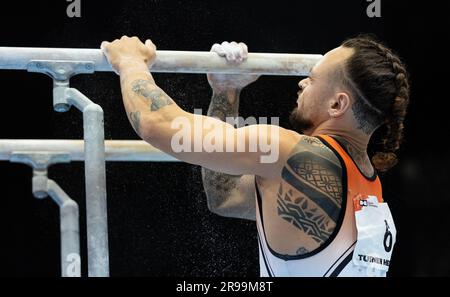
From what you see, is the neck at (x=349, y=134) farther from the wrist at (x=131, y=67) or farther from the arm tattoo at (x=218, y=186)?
the wrist at (x=131, y=67)

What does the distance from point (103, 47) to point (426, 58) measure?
3.89m

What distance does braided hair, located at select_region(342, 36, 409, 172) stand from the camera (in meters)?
3.40

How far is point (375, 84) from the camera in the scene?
340 centimetres

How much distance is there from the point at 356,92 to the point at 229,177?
74 centimetres

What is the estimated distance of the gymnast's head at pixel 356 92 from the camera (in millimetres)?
3414

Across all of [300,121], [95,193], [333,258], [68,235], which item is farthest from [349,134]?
[68,235]

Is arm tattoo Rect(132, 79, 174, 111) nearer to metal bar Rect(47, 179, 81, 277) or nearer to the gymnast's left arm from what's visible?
the gymnast's left arm

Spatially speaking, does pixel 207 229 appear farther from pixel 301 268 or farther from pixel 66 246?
pixel 301 268

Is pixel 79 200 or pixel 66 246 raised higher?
pixel 79 200
